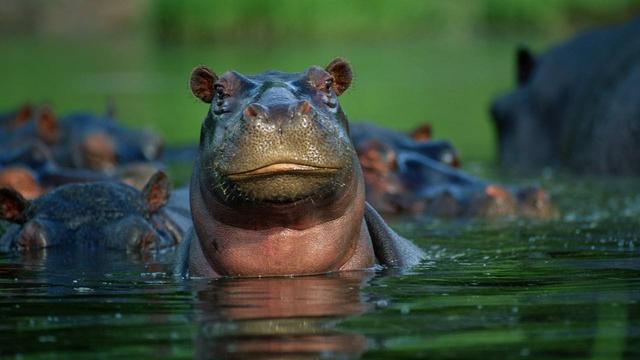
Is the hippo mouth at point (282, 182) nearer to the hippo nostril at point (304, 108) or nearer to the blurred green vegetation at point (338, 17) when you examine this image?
the hippo nostril at point (304, 108)

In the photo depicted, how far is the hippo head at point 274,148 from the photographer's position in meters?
5.99

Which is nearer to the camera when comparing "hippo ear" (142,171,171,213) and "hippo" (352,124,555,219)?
"hippo ear" (142,171,171,213)

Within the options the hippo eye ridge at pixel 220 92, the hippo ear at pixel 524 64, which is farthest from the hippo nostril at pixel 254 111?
the hippo ear at pixel 524 64

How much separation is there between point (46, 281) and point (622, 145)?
756cm

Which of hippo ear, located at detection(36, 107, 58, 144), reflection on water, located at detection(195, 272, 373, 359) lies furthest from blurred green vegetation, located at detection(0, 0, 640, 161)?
reflection on water, located at detection(195, 272, 373, 359)

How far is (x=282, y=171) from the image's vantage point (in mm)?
6023

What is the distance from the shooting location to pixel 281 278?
6.60m

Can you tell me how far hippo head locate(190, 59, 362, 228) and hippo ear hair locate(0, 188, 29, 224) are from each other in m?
2.21

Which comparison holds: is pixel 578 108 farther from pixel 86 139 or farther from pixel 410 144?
pixel 86 139

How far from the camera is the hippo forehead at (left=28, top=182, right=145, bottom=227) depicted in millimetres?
8805

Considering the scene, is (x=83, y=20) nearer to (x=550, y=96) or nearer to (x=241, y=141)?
(x=550, y=96)

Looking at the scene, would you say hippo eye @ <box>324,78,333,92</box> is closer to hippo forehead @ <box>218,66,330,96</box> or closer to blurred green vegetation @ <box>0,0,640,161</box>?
hippo forehead @ <box>218,66,330,96</box>

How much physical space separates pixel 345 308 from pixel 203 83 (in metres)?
1.50

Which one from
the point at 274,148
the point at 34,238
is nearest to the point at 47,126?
the point at 34,238
